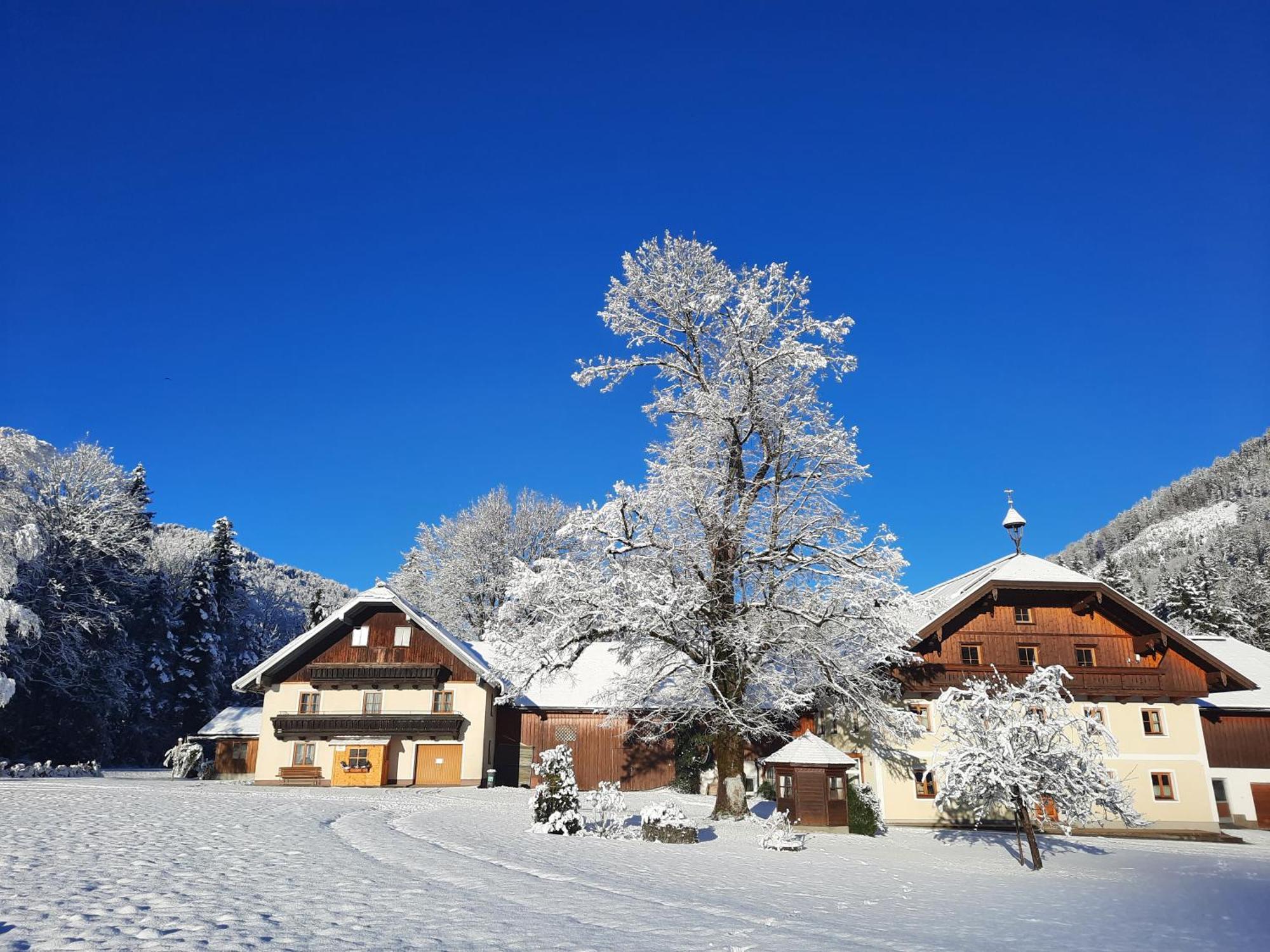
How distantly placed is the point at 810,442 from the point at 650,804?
10837 millimetres

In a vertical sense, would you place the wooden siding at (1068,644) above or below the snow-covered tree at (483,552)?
below

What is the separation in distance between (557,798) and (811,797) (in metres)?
8.30

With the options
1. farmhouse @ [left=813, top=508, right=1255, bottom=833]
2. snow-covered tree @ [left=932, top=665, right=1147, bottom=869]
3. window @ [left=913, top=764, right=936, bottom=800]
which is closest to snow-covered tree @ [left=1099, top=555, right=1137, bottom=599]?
farmhouse @ [left=813, top=508, right=1255, bottom=833]

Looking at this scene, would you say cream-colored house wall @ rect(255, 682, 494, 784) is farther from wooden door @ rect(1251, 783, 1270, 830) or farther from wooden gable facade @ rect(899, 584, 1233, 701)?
wooden door @ rect(1251, 783, 1270, 830)

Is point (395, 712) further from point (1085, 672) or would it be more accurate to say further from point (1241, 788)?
point (1241, 788)

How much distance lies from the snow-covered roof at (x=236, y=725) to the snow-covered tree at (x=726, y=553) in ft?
70.1

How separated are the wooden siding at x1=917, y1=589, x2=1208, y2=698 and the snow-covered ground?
7467 mm

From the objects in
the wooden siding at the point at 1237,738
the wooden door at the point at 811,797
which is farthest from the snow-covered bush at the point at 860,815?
the wooden siding at the point at 1237,738

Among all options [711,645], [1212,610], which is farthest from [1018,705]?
[1212,610]

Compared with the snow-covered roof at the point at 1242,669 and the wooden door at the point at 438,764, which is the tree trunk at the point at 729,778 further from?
the snow-covered roof at the point at 1242,669

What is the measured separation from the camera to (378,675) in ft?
117

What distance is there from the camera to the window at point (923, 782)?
28.1 meters

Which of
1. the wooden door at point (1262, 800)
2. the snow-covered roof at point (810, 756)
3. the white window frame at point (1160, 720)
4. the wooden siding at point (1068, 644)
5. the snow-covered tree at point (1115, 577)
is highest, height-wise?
the snow-covered tree at point (1115, 577)

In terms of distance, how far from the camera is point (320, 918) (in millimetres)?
8336
